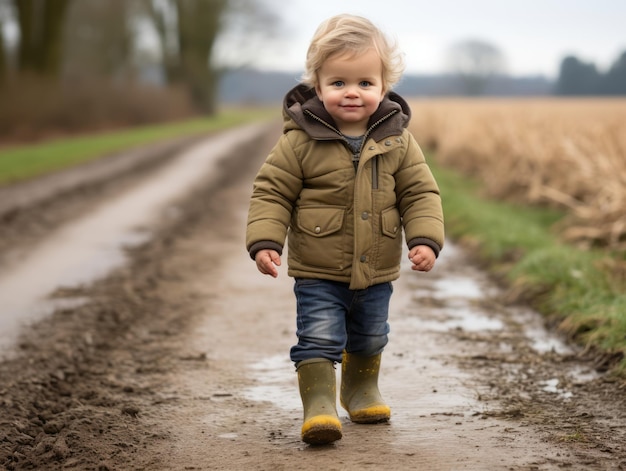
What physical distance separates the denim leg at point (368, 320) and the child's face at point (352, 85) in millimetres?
692

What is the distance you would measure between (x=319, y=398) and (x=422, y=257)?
669 mm

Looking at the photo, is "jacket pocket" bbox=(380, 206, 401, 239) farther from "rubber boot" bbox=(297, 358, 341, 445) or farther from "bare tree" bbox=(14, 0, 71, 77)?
"bare tree" bbox=(14, 0, 71, 77)

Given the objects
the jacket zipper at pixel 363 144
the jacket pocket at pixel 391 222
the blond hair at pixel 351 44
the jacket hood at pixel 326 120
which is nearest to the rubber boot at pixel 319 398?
the jacket pocket at pixel 391 222

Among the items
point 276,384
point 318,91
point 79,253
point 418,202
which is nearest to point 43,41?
point 79,253

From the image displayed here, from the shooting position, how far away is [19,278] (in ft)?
24.2

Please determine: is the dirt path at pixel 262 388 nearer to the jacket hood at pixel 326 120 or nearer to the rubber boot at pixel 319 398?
the rubber boot at pixel 319 398

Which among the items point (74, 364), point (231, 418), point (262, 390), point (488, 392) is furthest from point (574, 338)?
point (74, 364)

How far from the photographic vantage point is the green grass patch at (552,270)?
5.14 meters

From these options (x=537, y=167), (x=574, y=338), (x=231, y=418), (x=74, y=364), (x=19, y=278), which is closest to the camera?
(x=231, y=418)

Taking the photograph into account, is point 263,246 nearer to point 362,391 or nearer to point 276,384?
point 362,391

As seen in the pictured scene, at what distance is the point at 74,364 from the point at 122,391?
0.58 meters

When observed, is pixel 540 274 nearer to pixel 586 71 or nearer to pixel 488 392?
pixel 488 392

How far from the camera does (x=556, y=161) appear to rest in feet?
36.2

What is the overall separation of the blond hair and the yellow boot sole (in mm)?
1306
